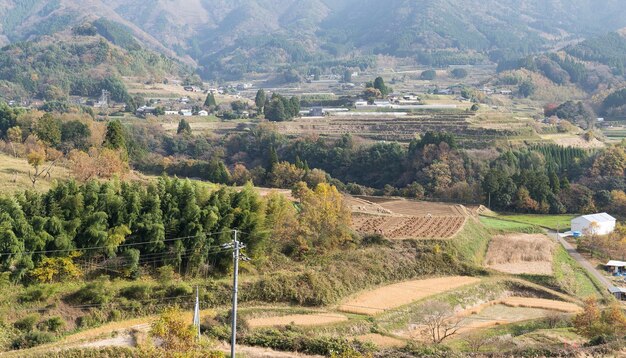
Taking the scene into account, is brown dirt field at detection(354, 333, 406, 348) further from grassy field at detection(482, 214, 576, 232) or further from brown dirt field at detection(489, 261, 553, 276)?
grassy field at detection(482, 214, 576, 232)

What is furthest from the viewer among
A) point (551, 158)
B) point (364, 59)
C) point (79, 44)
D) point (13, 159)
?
point (364, 59)

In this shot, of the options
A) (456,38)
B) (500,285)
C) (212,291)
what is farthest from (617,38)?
(212,291)

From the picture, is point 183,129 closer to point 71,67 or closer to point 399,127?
point 399,127

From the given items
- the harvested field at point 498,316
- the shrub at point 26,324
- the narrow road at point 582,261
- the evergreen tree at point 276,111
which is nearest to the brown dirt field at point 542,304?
the harvested field at point 498,316

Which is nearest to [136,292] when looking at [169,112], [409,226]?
[409,226]

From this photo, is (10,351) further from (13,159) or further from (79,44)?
(79,44)

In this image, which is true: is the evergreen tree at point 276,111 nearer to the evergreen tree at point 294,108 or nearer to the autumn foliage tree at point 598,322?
the evergreen tree at point 294,108
